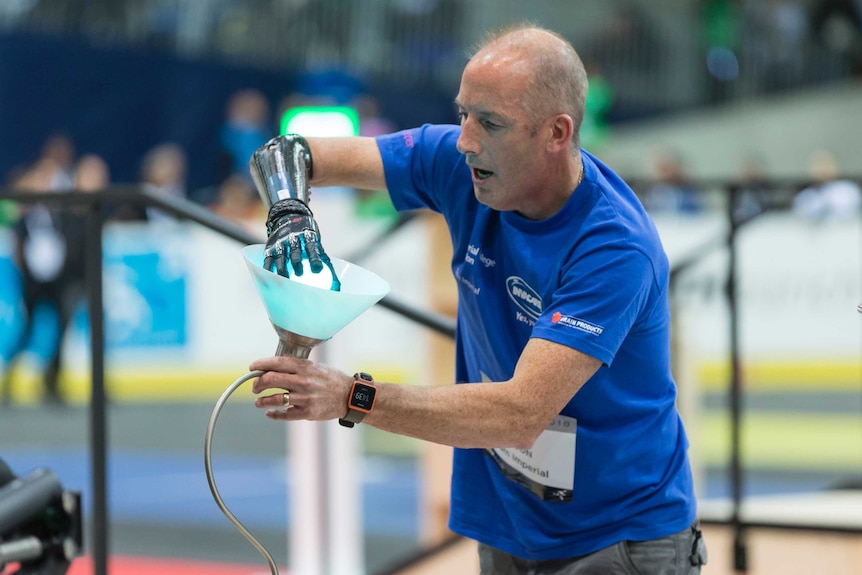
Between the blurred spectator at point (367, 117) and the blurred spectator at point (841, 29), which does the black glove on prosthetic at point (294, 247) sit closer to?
the blurred spectator at point (367, 117)

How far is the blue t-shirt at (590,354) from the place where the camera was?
221 centimetres

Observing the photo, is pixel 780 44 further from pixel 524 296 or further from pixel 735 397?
pixel 524 296

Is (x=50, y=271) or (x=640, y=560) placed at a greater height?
(x=50, y=271)

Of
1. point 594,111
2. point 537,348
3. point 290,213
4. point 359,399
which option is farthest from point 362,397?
point 594,111

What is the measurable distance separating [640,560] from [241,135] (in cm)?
1160

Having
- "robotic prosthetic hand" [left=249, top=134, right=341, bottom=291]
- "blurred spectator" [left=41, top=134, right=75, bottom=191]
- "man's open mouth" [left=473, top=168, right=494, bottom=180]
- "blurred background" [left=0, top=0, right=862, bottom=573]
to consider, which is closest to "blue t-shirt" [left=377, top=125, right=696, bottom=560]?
"man's open mouth" [left=473, top=168, right=494, bottom=180]

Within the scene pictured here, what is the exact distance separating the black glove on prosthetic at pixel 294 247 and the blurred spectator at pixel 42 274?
798 cm

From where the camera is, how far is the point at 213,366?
8406 millimetres

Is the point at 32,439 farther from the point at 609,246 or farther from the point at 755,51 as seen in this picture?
the point at 755,51

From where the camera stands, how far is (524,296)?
2361 mm

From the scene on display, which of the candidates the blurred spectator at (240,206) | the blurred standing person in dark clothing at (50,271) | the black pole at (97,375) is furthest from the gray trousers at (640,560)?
the blurred standing person in dark clothing at (50,271)

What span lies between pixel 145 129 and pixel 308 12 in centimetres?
246

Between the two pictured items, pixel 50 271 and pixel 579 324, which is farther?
pixel 50 271

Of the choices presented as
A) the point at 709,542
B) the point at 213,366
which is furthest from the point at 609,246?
the point at 213,366
